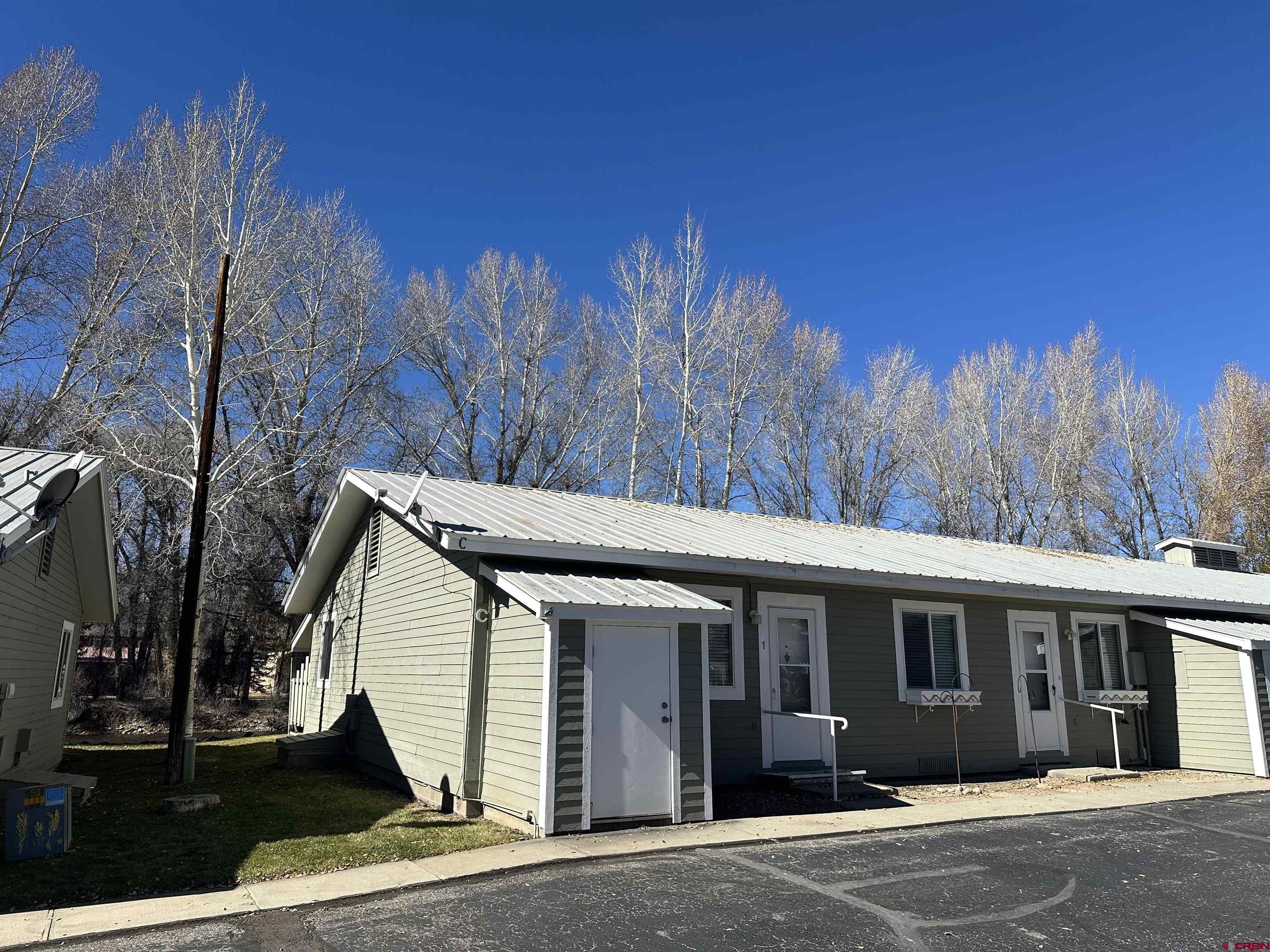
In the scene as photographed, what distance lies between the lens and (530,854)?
6586 millimetres

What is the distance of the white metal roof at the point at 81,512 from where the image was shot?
7.38m

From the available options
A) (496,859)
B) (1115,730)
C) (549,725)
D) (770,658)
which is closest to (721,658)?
(770,658)

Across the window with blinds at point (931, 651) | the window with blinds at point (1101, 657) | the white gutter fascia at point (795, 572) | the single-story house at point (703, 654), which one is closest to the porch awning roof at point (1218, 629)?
the single-story house at point (703, 654)

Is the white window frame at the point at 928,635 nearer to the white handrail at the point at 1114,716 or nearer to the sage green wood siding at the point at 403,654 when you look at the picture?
the white handrail at the point at 1114,716

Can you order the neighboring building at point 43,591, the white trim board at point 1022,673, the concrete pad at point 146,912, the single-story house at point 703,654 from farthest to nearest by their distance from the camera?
the white trim board at point 1022,673 → the neighboring building at point 43,591 → the single-story house at point 703,654 → the concrete pad at point 146,912

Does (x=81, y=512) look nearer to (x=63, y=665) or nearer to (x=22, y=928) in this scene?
(x=63, y=665)

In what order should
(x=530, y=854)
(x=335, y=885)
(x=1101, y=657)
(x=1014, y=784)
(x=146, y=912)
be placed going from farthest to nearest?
(x=1101, y=657)
(x=1014, y=784)
(x=530, y=854)
(x=335, y=885)
(x=146, y=912)

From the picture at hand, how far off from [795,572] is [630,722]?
3.52 metres

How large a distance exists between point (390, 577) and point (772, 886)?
26.3 feet

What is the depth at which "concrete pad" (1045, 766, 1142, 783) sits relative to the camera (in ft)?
38.4

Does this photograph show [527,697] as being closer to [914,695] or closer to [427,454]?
[914,695]

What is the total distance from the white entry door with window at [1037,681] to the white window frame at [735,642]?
16.3ft

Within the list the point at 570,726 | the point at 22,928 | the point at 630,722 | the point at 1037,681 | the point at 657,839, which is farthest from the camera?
the point at 1037,681

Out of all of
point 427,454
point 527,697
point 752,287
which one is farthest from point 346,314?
point 527,697
